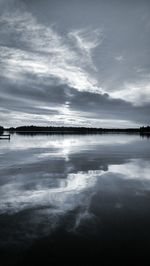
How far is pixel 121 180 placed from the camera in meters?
12.8

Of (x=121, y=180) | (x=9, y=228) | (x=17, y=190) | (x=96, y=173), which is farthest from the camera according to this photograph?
(x=96, y=173)

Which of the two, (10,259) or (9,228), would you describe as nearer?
(10,259)

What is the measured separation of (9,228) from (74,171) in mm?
8934

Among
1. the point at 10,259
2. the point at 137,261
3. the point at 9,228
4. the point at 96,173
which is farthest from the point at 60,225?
the point at 96,173

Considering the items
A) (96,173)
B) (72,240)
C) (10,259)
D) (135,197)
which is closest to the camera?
(10,259)

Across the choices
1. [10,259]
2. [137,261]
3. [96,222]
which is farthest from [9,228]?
[137,261]

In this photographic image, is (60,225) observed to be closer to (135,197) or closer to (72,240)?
(72,240)

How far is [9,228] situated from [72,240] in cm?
214

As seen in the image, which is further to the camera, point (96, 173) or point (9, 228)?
point (96, 173)

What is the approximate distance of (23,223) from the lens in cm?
681

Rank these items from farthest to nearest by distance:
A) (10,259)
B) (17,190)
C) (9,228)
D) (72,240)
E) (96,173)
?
(96,173) → (17,190) → (9,228) → (72,240) → (10,259)

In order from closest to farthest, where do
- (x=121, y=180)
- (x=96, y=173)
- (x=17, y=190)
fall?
(x=17, y=190) → (x=121, y=180) → (x=96, y=173)

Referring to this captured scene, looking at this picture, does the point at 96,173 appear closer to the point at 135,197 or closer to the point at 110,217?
the point at 135,197

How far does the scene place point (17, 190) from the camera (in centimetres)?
1039
